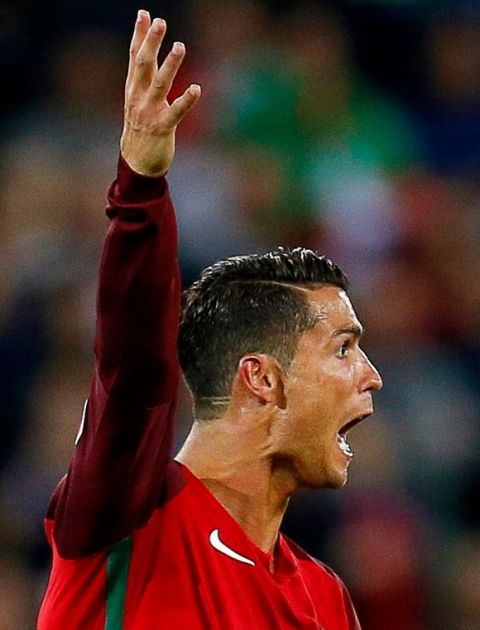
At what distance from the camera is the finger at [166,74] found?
2352 millimetres

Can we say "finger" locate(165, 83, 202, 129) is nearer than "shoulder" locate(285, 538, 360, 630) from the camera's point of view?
Yes

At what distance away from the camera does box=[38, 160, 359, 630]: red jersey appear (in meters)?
2.41

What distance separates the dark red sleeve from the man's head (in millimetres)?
351

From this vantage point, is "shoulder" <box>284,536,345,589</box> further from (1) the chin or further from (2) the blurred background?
(2) the blurred background

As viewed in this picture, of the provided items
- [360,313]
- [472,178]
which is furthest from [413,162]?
[360,313]

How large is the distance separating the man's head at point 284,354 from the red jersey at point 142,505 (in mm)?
219

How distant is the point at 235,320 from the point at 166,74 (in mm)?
738

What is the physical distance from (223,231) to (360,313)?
0.65 m

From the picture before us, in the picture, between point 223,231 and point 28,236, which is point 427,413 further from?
A: point 28,236

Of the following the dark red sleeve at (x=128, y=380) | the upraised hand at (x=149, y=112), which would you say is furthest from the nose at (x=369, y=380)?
the upraised hand at (x=149, y=112)

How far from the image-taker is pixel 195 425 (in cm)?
300

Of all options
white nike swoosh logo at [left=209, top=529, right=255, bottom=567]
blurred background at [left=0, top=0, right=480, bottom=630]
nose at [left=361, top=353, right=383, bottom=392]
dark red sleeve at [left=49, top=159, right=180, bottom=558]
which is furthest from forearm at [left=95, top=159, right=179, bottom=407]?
blurred background at [left=0, top=0, right=480, bottom=630]

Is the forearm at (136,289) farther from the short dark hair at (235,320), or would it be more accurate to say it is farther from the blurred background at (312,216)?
the blurred background at (312,216)

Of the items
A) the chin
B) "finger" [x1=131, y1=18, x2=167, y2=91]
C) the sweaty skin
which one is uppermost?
"finger" [x1=131, y1=18, x2=167, y2=91]
